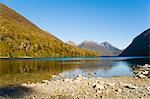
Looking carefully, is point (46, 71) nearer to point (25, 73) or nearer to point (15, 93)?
point (25, 73)

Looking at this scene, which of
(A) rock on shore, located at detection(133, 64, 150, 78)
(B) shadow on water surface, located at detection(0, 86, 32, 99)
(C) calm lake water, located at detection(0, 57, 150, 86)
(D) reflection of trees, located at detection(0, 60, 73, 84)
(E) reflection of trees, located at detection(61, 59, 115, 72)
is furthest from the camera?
(E) reflection of trees, located at detection(61, 59, 115, 72)

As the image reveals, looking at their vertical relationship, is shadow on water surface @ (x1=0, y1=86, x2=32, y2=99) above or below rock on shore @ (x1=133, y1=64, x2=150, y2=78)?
below

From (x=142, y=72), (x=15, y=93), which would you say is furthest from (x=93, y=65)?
(x=15, y=93)

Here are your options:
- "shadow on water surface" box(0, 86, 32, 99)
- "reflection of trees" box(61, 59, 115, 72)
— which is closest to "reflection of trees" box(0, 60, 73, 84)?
"reflection of trees" box(61, 59, 115, 72)

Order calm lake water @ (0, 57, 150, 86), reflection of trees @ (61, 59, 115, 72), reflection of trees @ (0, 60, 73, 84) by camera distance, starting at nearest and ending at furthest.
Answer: reflection of trees @ (0, 60, 73, 84)
calm lake water @ (0, 57, 150, 86)
reflection of trees @ (61, 59, 115, 72)

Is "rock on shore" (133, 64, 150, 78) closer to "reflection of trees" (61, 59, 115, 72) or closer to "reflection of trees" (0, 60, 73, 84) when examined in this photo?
"reflection of trees" (61, 59, 115, 72)

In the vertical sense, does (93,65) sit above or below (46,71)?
above

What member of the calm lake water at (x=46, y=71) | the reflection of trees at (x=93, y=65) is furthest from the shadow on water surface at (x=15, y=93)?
the reflection of trees at (x=93, y=65)

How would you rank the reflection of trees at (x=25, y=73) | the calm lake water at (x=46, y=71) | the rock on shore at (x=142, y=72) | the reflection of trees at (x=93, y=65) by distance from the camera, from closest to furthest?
1. the rock on shore at (x=142, y=72)
2. the reflection of trees at (x=25, y=73)
3. the calm lake water at (x=46, y=71)
4. the reflection of trees at (x=93, y=65)

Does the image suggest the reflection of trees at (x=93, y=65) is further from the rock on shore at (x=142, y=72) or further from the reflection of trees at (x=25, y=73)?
the rock on shore at (x=142, y=72)

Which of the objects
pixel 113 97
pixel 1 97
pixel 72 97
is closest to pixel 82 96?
pixel 72 97

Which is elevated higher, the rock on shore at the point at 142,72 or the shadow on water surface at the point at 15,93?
the rock on shore at the point at 142,72

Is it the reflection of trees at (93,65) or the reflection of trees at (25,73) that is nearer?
the reflection of trees at (25,73)

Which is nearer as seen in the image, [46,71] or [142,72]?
[142,72]
